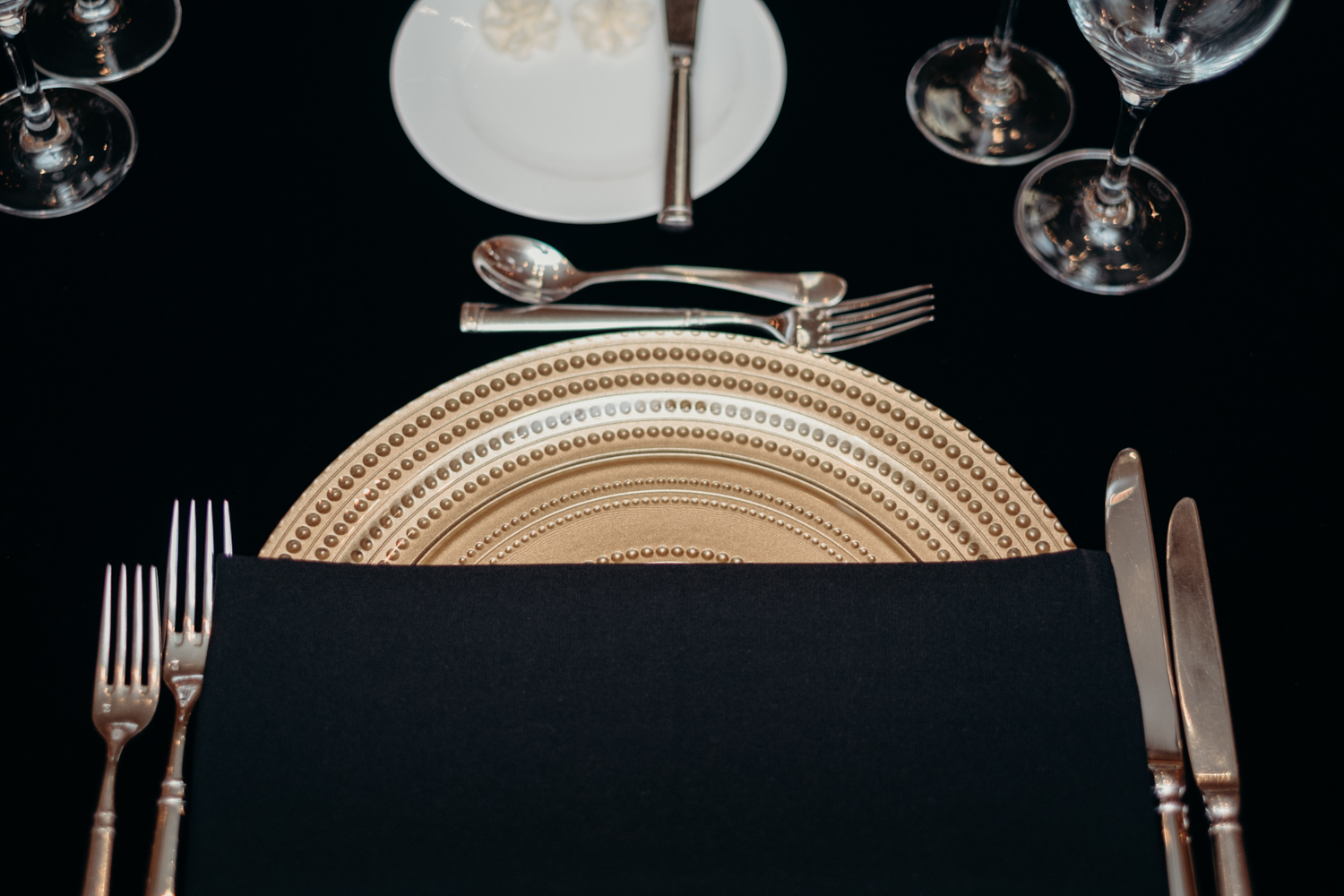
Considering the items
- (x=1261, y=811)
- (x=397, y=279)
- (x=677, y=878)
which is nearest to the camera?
(x=677, y=878)

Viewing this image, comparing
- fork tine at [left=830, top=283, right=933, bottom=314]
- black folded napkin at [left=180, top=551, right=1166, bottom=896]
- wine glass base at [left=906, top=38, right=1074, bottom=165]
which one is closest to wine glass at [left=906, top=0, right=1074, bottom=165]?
wine glass base at [left=906, top=38, right=1074, bottom=165]

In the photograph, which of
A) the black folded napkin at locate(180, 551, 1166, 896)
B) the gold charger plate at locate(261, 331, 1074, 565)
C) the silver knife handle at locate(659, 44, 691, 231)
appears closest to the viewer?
the black folded napkin at locate(180, 551, 1166, 896)

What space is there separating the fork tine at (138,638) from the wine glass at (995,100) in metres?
0.57

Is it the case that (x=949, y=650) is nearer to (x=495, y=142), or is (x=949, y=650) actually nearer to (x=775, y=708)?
(x=775, y=708)

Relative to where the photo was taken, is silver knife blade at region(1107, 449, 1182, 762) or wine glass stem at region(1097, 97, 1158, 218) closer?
silver knife blade at region(1107, 449, 1182, 762)

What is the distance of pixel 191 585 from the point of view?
0.58 metres

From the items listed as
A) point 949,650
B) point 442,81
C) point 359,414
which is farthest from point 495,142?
point 949,650

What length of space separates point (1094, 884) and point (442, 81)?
0.61m

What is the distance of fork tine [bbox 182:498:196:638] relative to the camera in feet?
1.89

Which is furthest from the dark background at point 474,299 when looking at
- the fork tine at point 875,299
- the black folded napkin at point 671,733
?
the black folded napkin at point 671,733

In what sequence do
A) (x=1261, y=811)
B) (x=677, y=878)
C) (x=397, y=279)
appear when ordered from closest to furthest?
(x=677, y=878) → (x=1261, y=811) → (x=397, y=279)

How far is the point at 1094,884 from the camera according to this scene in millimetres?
488

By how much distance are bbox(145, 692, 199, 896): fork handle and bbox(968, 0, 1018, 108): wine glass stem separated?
64 cm

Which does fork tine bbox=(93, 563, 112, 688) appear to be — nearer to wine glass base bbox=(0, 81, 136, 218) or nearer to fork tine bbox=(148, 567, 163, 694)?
fork tine bbox=(148, 567, 163, 694)
